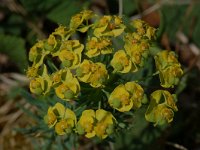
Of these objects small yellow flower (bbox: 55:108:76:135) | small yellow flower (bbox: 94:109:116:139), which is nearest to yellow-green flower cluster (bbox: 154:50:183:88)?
small yellow flower (bbox: 94:109:116:139)

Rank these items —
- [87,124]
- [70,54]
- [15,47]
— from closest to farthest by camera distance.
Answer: [87,124] → [70,54] → [15,47]

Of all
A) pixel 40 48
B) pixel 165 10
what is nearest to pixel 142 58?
pixel 40 48

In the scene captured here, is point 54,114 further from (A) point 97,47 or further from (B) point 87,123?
(A) point 97,47

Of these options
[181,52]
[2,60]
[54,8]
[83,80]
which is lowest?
[181,52]

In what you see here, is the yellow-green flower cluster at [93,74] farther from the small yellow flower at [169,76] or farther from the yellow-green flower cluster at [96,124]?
the small yellow flower at [169,76]

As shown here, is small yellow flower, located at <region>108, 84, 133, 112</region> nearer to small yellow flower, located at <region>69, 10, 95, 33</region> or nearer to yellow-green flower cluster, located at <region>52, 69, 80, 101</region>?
yellow-green flower cluster, located at <region>52, 69, 80, 101</region>

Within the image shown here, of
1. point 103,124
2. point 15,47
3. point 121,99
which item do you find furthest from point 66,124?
point 15,47

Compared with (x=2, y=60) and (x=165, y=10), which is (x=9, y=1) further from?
(x=165, y=10)
